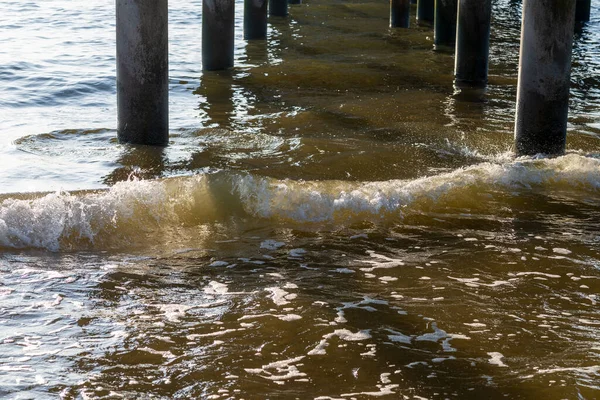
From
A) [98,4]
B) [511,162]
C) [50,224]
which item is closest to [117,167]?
[50,224]

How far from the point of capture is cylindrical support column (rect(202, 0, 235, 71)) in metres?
11.2

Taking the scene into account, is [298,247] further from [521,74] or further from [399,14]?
[399,14]

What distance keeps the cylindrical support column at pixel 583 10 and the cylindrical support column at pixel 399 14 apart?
3.58 metres

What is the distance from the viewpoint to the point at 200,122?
9094mm

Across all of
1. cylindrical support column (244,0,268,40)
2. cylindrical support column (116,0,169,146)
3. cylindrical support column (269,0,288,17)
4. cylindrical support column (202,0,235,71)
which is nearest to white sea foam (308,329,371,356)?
cylindrical support column (116,0,169,146)

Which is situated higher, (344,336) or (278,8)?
(278,8)

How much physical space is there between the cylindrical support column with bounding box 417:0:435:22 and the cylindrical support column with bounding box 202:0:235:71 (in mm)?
6495

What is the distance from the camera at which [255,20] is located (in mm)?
14289

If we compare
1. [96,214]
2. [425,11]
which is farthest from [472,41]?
[425,11]

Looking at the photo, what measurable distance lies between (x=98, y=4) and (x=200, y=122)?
12819 millimetres

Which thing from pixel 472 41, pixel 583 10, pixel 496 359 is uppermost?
pixel 583 10

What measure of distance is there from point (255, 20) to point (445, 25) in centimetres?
312

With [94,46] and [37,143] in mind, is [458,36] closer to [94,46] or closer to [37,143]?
[37,143]

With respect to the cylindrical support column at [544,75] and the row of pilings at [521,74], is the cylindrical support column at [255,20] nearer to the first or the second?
the row of pilings at [521,74]
